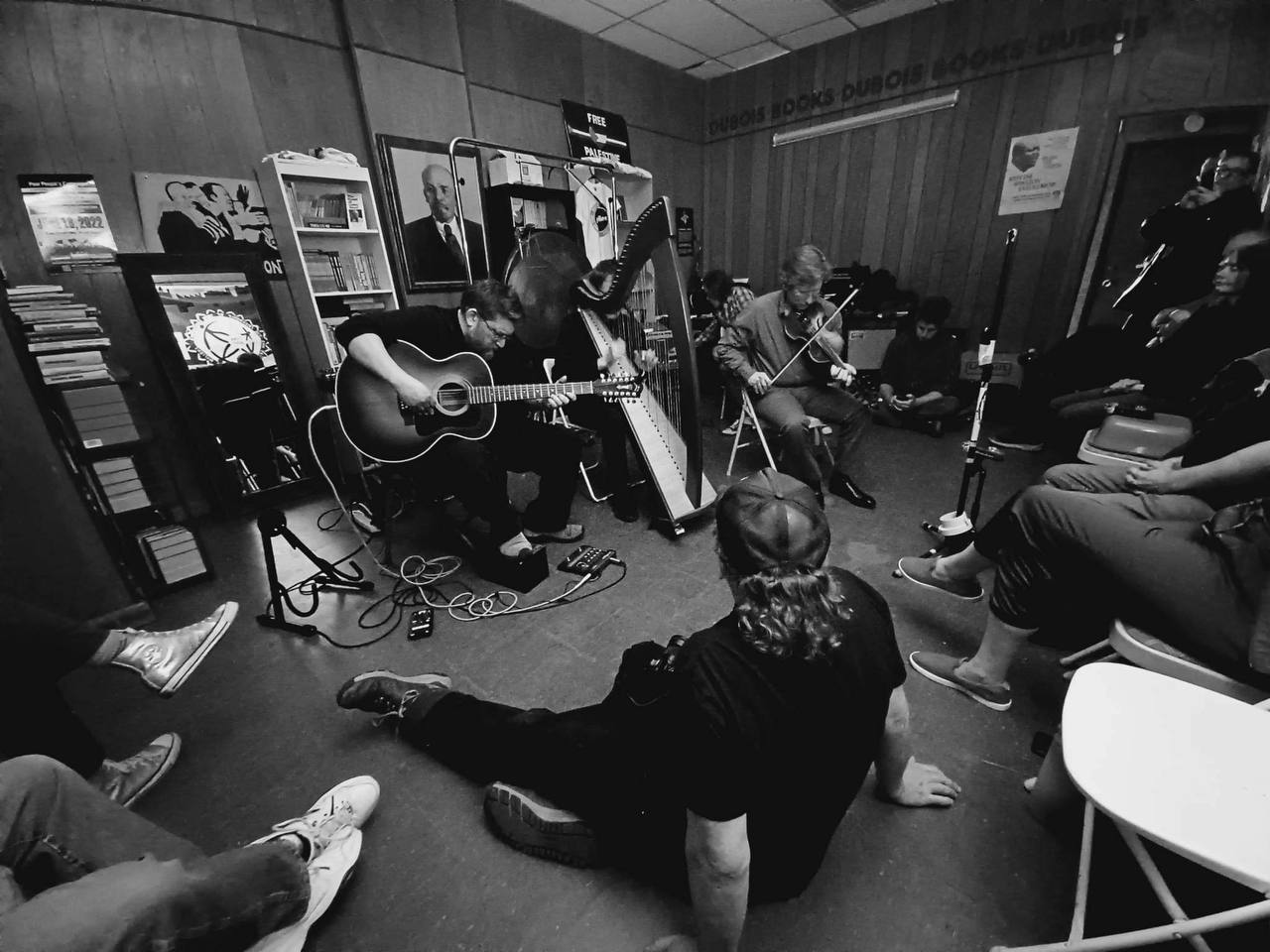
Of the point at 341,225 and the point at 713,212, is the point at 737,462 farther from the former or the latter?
the point at 713,212

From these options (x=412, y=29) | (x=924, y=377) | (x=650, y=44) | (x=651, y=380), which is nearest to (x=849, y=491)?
(x=651, y=380)

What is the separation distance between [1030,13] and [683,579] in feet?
17.4

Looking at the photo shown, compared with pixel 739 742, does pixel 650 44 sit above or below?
above

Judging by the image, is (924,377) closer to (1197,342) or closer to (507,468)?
(1197,342)

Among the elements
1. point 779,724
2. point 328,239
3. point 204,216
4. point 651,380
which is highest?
point 204,216

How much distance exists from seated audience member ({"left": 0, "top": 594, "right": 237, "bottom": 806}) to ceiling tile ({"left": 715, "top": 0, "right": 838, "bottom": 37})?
5.51 metres

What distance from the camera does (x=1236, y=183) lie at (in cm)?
333

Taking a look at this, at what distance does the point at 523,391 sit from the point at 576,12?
3.93 metres

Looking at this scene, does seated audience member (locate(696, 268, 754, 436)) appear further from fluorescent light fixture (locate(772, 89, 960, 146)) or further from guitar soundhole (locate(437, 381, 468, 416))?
guitar soundhole (locate(437, 381, 468, 416))

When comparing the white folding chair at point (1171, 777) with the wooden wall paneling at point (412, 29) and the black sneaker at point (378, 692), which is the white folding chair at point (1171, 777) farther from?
the wooden wall paneling at point (412, 29)

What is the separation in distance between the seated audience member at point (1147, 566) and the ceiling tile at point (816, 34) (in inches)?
194

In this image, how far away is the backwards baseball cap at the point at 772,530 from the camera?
828 millimetres

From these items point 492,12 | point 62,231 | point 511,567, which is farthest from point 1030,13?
point 62,231

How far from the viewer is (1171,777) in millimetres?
788
